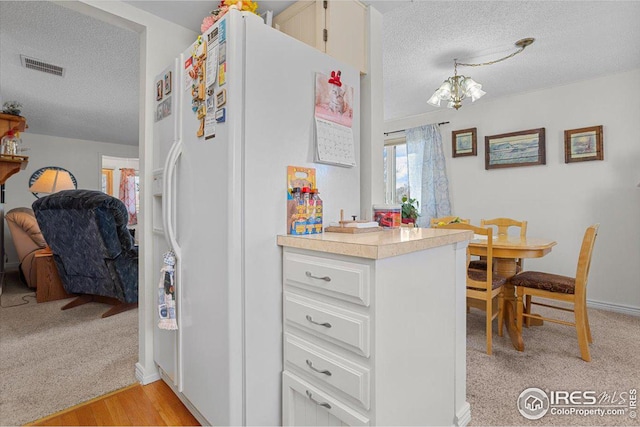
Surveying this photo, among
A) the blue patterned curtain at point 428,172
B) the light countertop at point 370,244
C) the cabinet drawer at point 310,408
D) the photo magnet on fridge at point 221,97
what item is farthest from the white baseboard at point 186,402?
the blue patterned curtain at point 428,172

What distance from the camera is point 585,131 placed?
334 centimetres

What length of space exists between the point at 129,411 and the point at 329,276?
1.39 meters

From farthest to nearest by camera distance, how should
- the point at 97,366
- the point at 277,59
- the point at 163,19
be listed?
the point at 97,366
the point at 163,19
the point at 277,59

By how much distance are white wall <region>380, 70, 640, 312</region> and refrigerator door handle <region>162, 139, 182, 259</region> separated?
3.24 m

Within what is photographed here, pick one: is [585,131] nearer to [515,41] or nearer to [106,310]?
[515,41]

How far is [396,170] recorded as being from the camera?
5059mm

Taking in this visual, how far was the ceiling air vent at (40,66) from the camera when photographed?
2.97m

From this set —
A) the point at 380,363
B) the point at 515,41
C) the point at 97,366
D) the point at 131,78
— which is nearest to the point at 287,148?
the point at 380,363

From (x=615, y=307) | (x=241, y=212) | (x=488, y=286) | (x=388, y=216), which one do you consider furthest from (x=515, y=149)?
(x=241, y=212)

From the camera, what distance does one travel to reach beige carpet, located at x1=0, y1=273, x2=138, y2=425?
69.4 inches

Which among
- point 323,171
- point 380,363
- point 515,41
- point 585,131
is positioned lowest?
point 380,363

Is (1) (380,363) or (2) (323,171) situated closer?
(1) (380,363)

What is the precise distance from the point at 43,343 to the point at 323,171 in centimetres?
263

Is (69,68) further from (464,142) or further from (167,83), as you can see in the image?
(464,142)
